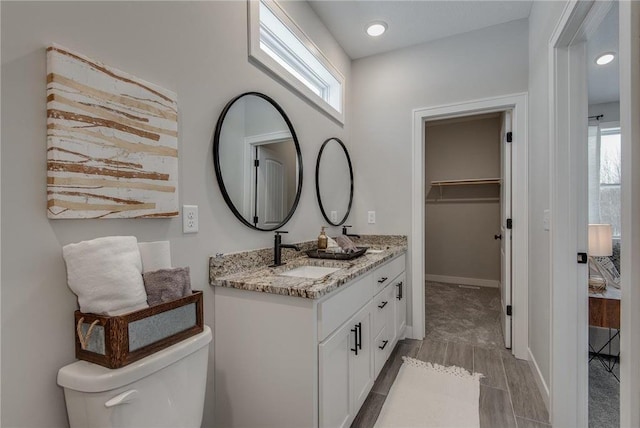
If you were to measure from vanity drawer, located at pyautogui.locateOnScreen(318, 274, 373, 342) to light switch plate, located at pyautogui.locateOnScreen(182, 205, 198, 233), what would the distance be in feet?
2.08

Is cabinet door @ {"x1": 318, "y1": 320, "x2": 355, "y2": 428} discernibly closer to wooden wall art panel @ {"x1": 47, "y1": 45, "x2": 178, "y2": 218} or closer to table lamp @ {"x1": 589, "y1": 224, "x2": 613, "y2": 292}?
wooden wall art panel @ {"x1": 47, "y1": 45, "x2": 178, "y2": 218}

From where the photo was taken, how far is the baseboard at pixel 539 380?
5.76 ft

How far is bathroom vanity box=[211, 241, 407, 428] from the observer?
4.02 ft

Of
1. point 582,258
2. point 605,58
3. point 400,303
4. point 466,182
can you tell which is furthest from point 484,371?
point 466,182

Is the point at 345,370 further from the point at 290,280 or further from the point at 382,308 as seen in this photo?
the point at 382,308

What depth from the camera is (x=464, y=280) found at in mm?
4703

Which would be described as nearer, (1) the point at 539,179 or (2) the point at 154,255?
(2) the point at 154,255

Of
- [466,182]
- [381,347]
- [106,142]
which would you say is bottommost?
[381,347]

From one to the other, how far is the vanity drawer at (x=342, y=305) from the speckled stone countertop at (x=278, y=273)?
2.2 inches

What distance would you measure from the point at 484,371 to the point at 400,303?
2.38 ft

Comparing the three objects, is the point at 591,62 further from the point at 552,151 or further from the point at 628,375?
the point at 628,375

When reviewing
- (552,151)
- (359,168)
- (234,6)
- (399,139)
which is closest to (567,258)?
(552,151)

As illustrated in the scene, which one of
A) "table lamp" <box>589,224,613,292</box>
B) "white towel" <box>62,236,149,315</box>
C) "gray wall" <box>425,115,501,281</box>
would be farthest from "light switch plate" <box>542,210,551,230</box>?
"gray wall" <box>425,115,501,281</box>

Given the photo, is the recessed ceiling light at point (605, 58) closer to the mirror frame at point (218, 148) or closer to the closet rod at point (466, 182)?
the closet rod at point (466, 182)
